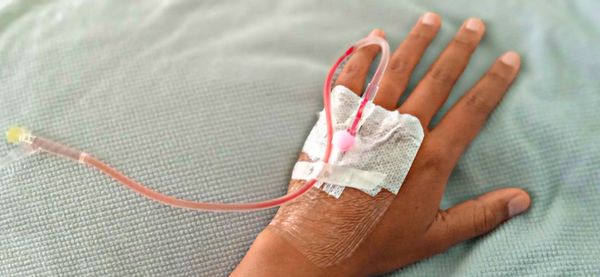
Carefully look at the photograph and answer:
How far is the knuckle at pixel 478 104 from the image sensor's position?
1.03m

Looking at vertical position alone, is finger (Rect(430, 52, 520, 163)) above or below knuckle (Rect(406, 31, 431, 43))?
below

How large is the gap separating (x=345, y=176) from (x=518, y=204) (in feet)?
1.09

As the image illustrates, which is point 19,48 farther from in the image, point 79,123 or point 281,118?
point 281,118

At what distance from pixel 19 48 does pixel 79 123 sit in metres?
0.23

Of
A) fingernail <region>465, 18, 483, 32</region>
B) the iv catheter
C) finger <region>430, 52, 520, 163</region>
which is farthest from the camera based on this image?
fingernail <region>465, 18, 483, 32</region>

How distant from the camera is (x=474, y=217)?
37.4 inches

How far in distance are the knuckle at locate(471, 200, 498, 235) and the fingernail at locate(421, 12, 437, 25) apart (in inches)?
15.9

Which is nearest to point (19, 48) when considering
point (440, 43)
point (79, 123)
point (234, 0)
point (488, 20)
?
point (79, 123)

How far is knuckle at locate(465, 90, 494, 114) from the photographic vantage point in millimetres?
1026

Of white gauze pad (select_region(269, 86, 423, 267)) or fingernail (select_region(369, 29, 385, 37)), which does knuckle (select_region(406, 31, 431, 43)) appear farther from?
white gauze pad (select_region(269, 86, 423, 267))

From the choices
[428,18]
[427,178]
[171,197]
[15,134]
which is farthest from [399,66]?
[15,134]

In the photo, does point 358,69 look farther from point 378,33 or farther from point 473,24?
point 473,24

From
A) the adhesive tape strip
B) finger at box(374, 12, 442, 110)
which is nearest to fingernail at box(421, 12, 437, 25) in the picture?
finger at box(374, 12, 442, 110)

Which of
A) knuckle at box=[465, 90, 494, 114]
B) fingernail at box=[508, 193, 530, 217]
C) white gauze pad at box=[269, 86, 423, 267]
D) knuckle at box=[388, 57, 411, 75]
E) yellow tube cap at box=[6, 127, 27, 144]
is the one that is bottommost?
fingernail at box=[508, 193, 530, 217]
